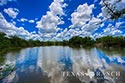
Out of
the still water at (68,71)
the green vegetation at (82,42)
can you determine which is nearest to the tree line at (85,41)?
the green vegetation at (82,42)

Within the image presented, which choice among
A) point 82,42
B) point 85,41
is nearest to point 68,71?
point 85,41

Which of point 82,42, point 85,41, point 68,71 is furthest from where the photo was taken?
point 82,42

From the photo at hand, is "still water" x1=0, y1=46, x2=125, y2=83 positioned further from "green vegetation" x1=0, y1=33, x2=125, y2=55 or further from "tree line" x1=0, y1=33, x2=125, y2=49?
"tree line" x1=0, y1=33, x2=125, y2=49

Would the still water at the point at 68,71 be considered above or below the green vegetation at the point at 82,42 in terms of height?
below

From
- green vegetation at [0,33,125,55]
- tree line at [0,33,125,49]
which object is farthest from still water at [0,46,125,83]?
tree line at [0,33,125,49]

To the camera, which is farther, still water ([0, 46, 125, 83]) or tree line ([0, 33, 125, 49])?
tree line ([0, 33, 125, 49])

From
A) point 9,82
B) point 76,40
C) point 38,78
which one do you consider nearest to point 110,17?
point 38,78

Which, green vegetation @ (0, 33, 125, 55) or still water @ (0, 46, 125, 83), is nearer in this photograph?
still water @ (0, 46, 125, 83)

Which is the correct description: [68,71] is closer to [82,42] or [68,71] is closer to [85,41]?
[85,41]

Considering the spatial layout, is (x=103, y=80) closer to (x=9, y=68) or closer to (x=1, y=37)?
(x=9, y=68)

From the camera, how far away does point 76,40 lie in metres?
91.2

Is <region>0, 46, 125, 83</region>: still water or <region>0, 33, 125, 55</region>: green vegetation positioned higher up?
<region>0, 33, 125, 55</region>: green vegetation

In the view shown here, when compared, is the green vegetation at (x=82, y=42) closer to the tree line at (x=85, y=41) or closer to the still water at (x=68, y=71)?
the tree line at (x=85, y=41)

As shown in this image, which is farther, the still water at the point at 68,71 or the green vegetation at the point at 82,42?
the green vegetation at the point at 82,42
